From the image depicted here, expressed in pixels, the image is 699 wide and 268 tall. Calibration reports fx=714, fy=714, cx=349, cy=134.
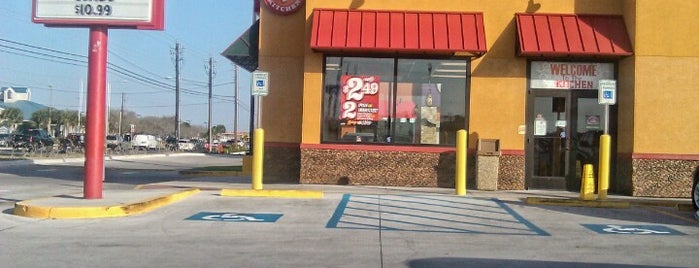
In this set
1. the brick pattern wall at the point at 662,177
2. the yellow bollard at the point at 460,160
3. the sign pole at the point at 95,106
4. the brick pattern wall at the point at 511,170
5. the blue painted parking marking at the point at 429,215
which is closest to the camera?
the blue painted parking marking at the point at 429,215

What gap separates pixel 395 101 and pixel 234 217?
651 centimetres

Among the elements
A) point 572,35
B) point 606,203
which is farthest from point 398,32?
point 606,203

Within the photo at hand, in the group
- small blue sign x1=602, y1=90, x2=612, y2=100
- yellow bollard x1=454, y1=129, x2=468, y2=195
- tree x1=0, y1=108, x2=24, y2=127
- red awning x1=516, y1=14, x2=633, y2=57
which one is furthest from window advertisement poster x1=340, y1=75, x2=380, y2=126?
tree x1=0, y1=108, x2=24, y2=127

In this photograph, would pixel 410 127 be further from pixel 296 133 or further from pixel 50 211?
pixel 50 211

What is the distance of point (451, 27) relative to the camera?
16.6m

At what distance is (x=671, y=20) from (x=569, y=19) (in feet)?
7.20

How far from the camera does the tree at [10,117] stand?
93.5 metres

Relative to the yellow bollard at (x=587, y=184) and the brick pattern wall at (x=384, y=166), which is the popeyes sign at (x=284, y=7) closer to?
the brick pattern wall at (x=384, y=166)

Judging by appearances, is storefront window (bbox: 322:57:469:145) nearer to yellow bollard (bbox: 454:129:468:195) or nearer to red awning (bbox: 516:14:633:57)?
red awning (bbox: 516:14:633:57)

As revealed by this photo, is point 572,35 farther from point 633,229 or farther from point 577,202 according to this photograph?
point 633,229

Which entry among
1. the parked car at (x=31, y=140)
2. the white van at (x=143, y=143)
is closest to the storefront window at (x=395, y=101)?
the parked car at (x=31, y=140)

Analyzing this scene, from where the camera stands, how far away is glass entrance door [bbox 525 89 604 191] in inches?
668

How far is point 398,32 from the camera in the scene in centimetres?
1647

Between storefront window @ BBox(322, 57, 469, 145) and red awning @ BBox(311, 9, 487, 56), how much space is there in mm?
596
